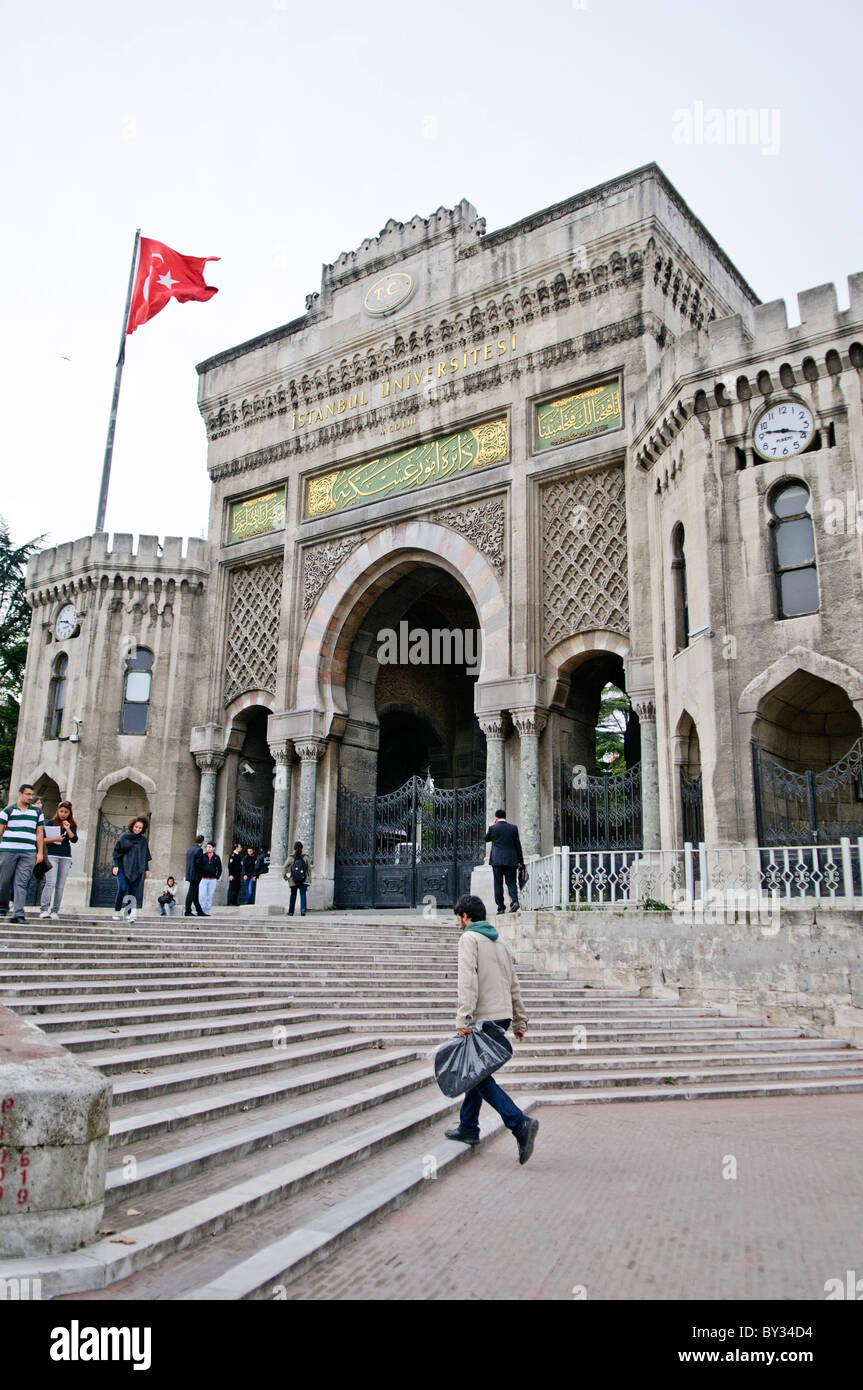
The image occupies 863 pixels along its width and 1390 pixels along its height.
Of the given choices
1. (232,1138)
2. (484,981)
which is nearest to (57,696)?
(484,981)

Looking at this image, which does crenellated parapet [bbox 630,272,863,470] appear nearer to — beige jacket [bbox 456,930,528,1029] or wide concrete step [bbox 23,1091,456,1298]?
beige jacket [bbox 456,930,528,1029]

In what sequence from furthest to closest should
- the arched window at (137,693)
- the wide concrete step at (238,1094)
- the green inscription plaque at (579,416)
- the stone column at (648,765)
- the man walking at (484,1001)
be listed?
the arched window at (137,693) < the green inscription plaque at (579,416) < the stone column at (648,765) < the man walking at (484,1001) < the wide concrete step at (238,1094)

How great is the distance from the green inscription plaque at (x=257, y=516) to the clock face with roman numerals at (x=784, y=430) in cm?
1151

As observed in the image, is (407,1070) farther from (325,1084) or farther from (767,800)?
(767,800)

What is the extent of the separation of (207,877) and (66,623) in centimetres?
850

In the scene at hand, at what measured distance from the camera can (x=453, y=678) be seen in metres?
24.9

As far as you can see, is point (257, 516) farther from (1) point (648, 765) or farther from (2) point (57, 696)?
(1) point (648, 765)

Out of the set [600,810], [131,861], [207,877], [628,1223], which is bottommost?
[628,1223]

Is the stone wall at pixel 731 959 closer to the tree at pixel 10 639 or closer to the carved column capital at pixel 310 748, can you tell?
the carved column capital at pixel 310 748

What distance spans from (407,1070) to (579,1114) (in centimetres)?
142

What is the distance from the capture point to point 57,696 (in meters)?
23.2

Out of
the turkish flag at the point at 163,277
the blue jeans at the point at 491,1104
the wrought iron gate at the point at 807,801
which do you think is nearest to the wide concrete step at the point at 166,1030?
the blue jeans at the point at 491,1104

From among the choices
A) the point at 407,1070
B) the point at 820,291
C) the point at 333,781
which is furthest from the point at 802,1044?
the point at 333,781

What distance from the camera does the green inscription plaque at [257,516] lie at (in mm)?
22344
